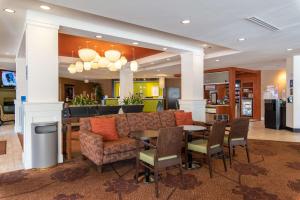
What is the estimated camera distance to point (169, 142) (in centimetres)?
282

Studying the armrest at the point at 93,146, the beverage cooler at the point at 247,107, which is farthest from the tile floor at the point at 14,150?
the beverage cooler at the point at 247,107

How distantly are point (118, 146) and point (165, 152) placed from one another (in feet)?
3.78

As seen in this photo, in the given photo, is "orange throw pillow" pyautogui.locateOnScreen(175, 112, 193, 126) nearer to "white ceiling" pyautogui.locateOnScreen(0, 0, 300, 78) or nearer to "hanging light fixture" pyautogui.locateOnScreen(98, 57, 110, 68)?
"white ceiling" pyautogui.locateOnScreen(0, 0, 300, 78)

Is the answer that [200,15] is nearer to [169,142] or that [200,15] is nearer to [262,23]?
[262,23]

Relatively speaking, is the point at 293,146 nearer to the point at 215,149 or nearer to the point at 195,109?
the point at 195,109

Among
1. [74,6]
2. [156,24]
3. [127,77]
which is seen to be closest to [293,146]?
[156,24]

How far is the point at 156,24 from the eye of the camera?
13.0 feet

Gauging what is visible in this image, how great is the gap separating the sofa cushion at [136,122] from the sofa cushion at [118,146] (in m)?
0.62

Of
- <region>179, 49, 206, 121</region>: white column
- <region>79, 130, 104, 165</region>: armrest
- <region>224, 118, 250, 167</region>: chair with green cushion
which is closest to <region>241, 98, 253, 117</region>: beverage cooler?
<region>179, 49, 206, 121</region>: white column

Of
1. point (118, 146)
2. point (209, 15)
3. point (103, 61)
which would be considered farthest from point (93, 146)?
point (103, 61)

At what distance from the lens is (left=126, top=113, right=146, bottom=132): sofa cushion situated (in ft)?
14.7

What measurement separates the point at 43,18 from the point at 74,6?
952 millimetres

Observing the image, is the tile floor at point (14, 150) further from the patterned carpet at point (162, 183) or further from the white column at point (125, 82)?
the white column at point (125, 82)

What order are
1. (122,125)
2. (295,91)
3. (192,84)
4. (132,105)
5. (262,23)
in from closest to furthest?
(262,23) < (122,125) < (192,84) < (295,91) < (132,105)
